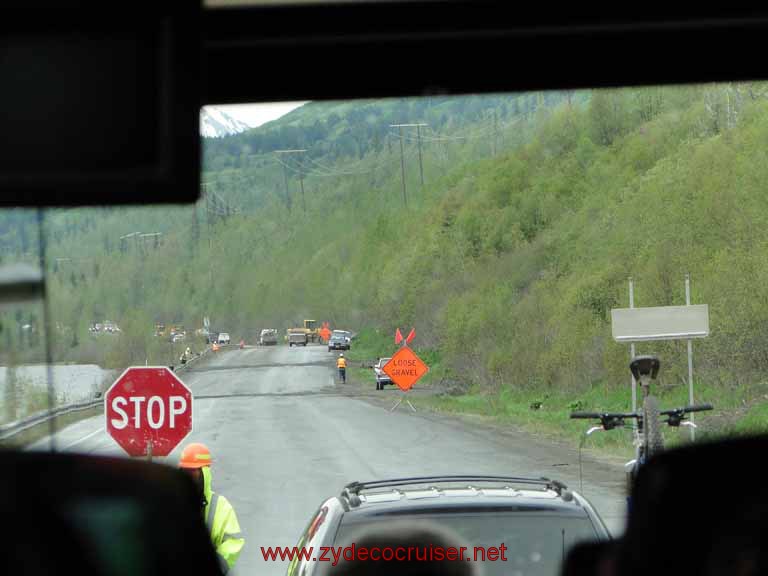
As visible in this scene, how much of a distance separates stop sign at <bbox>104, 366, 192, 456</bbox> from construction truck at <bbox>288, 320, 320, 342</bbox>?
7573cm

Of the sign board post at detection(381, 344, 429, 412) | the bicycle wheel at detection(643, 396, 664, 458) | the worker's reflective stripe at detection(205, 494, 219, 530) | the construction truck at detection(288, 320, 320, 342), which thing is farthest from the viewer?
the construction truck at detection(288, 320, 320, 342)

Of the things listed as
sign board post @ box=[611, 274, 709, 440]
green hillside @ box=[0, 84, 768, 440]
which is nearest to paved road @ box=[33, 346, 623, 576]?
sign board post @ box=[611, 274, 709, 440]

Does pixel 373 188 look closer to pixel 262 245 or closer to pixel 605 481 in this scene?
pixel 262 245

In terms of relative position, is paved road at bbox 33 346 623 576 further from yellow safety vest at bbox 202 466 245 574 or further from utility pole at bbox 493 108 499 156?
utility pole at bbox 493 108 499 156

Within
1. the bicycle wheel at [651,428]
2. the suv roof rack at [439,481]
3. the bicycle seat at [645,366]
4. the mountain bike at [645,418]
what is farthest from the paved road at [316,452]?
the bicycle seat at [645,366]

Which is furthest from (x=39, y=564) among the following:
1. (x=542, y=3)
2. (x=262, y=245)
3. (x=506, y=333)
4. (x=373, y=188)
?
(x=373, y=188)

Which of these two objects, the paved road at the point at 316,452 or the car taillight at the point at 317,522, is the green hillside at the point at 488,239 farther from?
the paved road at the point at 316,452

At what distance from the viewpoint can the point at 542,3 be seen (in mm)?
3779

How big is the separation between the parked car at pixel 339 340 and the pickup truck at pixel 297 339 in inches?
299

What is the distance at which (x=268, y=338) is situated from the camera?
86.0m

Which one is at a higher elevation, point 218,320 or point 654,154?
point 654,154

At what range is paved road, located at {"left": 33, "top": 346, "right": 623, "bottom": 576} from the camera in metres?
20.2

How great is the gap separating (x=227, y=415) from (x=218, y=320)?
3668mm

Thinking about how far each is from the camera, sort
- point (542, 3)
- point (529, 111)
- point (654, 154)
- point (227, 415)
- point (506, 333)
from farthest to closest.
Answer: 1. point (529, 111)
2. point (654, 154)
3. point (506, 333)
4. point (227, 415)
5. point (542, 3)
